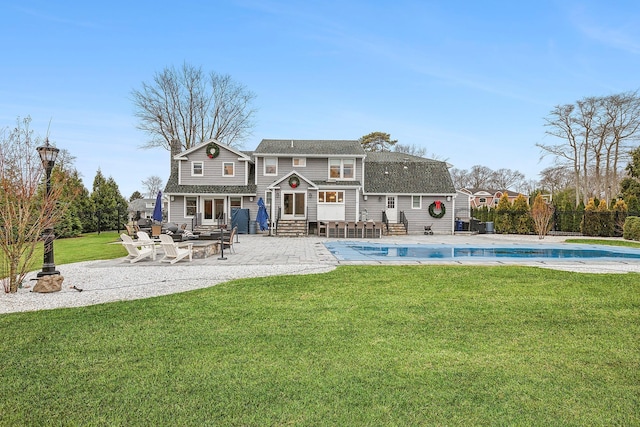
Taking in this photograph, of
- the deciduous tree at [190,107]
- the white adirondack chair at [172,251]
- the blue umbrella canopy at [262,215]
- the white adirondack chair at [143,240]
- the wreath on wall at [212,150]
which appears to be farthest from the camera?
the deciduous tree at [190,107]

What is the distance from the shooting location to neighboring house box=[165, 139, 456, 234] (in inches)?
1000

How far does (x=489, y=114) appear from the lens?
990 inches

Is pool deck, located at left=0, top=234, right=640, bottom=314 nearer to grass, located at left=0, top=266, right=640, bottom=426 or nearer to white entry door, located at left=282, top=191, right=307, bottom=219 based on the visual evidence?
grass, located at left=0, top=266, right=640, bottom=426

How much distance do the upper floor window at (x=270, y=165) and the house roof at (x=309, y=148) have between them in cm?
52

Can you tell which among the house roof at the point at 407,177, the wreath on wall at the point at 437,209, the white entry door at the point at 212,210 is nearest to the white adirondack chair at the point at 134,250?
the white entry door at the point at 212,210

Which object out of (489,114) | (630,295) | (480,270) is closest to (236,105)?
(489,114)

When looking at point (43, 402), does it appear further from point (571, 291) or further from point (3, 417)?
point (571, 291)

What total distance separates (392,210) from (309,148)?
23.9 ft

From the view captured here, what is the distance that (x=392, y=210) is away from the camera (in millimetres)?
26766

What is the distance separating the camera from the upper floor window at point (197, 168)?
26.3m

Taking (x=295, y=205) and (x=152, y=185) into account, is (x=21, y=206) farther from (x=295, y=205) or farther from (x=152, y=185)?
(x=152, y=185)

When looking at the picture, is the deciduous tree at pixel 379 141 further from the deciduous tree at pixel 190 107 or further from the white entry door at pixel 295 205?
the white entry door at pixel 295 205

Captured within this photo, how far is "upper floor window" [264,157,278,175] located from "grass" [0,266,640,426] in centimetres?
2025

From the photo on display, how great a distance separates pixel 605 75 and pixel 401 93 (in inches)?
433
